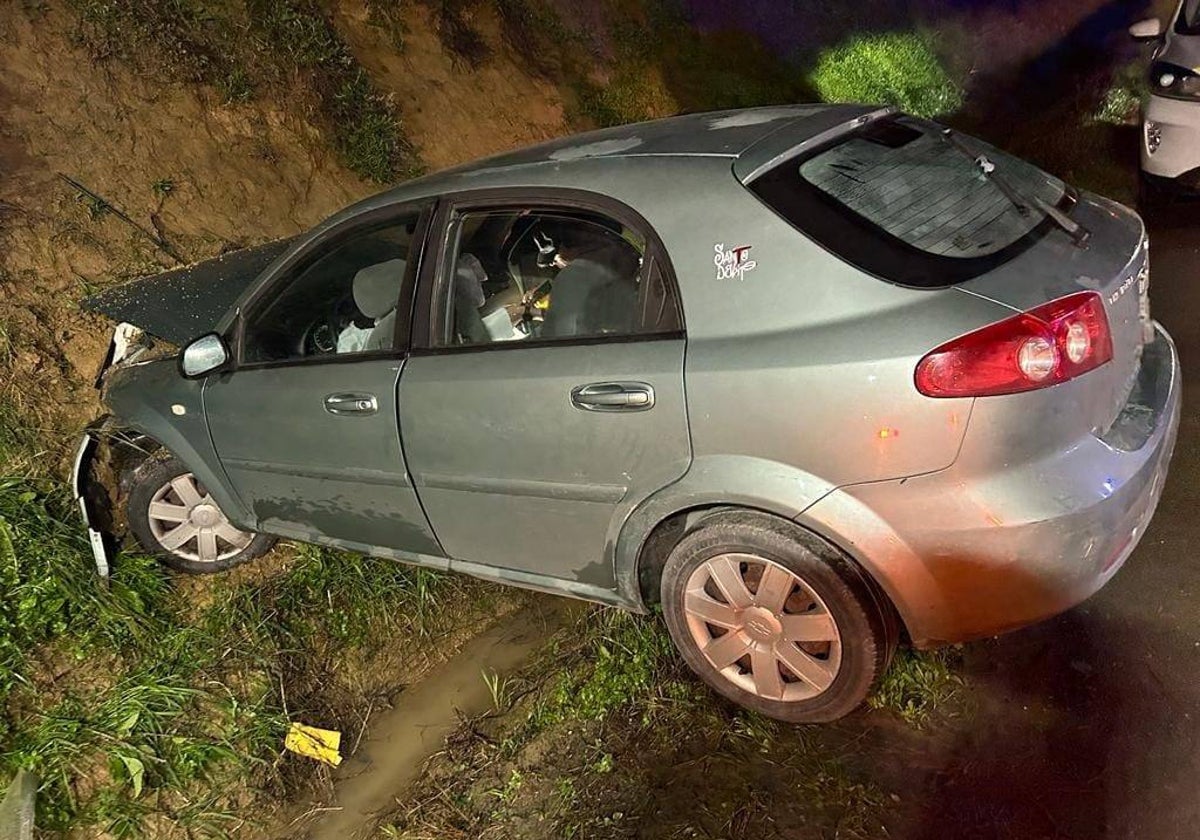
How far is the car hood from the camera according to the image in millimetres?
3623

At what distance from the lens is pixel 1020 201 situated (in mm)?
2301

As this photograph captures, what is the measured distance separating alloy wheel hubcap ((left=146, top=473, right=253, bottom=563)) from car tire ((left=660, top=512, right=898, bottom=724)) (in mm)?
2174

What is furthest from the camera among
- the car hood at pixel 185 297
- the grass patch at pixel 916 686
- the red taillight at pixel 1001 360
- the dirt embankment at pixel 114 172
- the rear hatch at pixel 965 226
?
the dirt embankment at pixel 114 172

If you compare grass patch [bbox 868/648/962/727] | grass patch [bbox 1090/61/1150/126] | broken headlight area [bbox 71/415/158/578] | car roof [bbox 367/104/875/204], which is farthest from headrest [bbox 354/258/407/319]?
grass patch [bbox 1090/61/1150/126]

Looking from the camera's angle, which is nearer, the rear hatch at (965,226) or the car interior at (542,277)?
the rear hatch at (965,226)

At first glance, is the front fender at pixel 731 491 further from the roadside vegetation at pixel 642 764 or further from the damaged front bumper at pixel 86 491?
the damaged front bumper at pixel 86 491

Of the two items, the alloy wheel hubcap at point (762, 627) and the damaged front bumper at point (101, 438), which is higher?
the damaged front bumper at point (101, 438)

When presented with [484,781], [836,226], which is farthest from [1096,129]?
[484,781]

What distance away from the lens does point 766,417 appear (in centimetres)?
207

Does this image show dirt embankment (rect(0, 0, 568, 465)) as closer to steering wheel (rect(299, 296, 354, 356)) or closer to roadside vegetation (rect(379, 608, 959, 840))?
steering wheel (rect(299, 296, 354, 356))

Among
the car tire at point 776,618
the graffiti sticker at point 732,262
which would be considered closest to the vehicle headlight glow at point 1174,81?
the graffiti sticker at point 732,262

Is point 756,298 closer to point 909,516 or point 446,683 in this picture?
point 909,516

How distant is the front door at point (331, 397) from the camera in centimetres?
279

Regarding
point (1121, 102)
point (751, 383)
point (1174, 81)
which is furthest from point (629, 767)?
point (1121, 102)
